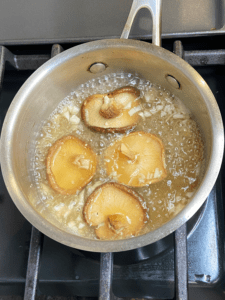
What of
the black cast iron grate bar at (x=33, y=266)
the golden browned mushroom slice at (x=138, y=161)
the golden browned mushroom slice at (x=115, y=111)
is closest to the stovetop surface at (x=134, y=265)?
the black cast iron grate bar at (x=33, y=266)

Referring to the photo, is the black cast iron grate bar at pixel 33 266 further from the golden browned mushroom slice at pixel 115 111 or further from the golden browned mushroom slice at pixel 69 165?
the golden browned mushroom slice at pixel 115 111

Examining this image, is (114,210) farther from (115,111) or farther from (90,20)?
(90,20)

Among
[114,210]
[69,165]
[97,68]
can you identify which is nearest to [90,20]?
[97,68]

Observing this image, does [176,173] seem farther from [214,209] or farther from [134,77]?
[134,77]

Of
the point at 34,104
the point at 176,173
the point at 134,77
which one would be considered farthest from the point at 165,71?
the point at 34,104

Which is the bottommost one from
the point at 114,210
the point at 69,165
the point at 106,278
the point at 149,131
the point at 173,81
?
the point at 106,278

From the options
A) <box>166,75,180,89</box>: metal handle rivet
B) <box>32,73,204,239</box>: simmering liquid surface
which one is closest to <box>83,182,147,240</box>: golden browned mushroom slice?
<box>32,73,204,239</box>: simmering liquid surface
